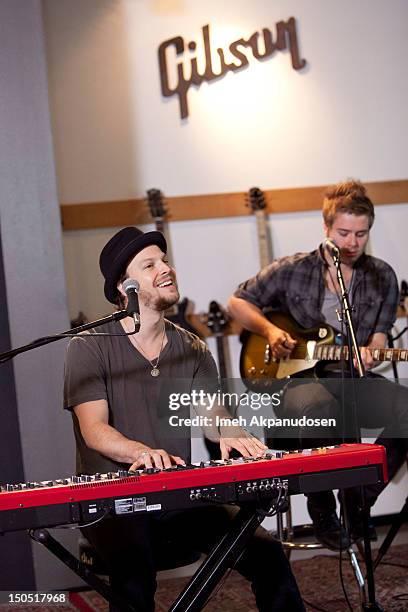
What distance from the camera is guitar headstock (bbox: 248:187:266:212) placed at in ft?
16.3

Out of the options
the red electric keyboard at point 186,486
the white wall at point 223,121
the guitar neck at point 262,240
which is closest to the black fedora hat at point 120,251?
the red electric keyboard at point 186,486

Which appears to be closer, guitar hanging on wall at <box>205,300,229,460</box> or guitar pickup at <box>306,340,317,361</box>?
guitar pickup at <box>306,340,317,361</box>

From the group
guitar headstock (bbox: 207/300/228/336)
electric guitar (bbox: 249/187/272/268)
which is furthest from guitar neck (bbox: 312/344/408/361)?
electric guitar (bbox: 249/187/272/268)

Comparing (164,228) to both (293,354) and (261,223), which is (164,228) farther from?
(293,354)

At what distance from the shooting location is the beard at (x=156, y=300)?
2814 mm

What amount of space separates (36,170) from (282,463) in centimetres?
225

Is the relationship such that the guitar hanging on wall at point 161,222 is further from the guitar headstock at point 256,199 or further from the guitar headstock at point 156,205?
the guitar headstock at point 256,199

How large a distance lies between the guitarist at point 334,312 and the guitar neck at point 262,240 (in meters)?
0.66

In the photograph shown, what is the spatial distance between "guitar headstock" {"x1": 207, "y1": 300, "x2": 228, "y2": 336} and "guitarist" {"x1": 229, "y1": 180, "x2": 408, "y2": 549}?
0.55m

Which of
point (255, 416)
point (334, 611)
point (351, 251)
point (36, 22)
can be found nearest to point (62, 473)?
point (255, 416)

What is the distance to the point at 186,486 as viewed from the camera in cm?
213

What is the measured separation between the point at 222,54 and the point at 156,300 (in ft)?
8.49

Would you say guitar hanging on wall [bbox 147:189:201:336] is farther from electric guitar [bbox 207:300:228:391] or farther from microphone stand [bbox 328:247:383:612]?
microphone stand [bbox 328:247:383:612]

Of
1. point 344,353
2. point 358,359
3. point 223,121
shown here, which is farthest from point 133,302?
point 223,121
